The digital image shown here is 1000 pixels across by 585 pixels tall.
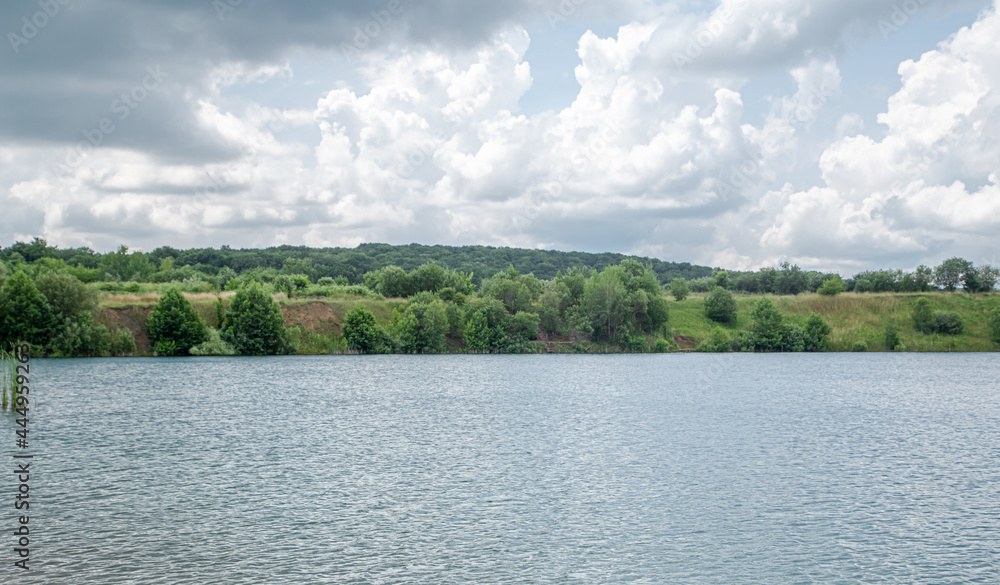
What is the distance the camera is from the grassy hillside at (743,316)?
377 ft

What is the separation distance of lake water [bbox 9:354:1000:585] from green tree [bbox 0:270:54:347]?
46.2 meters

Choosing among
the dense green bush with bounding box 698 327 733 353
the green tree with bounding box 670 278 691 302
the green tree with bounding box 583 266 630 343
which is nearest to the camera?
the green tree with bounding box 583 266 630 343

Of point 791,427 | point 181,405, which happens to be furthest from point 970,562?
point 181,405

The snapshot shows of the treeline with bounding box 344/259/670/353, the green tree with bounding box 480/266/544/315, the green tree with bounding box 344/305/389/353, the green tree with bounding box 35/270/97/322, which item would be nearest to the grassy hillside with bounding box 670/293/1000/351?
the treeline with bounding box 344/259/670/353

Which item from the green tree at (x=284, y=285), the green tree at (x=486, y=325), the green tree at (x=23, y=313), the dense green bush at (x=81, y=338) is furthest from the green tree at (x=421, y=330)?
the green tree at (x=23, y=313)

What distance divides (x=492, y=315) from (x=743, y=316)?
193ft

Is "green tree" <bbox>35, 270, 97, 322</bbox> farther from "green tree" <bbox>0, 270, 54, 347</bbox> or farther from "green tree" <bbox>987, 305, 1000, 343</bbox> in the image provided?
"green tree" <bbox>987, 305, 1000, 343</bbox>

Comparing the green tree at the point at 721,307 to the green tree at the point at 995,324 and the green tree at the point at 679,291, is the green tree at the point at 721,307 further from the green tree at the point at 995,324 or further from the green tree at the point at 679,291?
the green tree at the point at 995,324

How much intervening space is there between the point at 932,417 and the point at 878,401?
9889 millimetres

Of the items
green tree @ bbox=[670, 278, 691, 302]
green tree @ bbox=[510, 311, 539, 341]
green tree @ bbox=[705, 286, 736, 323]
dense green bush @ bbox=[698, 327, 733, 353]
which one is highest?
green tree @ bbox=[670, 278, 691, 302]

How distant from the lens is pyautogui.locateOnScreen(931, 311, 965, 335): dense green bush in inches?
5458

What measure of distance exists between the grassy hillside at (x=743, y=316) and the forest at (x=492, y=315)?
295 mm

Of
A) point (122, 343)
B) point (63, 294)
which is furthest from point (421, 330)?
point (63, 294)

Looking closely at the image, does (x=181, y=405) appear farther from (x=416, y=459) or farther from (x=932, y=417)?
(x=932, y=417)
